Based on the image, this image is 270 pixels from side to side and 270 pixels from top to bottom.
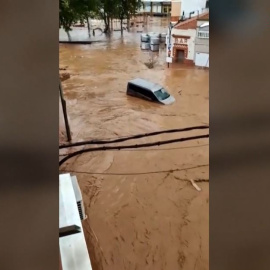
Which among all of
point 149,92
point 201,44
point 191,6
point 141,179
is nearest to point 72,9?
point 149,92

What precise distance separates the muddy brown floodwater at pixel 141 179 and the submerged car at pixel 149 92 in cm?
13

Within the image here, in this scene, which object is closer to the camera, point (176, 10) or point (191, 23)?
point (191, 23)

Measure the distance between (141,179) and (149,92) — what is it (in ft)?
8.21

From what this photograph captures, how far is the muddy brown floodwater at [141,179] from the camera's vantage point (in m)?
2.77

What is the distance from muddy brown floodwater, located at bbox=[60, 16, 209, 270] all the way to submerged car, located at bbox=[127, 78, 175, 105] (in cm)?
13

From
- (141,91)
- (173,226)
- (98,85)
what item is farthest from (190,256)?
(98,85)

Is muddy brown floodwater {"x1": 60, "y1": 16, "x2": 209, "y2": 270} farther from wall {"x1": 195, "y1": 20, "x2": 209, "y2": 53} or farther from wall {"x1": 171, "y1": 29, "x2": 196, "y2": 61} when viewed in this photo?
wall {"x1": 171, "y1": 29, "x2": 196, "y2": 61}

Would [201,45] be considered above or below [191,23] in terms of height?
below

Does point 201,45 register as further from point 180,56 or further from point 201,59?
point 180,56

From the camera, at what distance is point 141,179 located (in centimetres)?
373

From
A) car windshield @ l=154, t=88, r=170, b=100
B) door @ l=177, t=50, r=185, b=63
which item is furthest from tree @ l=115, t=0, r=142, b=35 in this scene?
car windshield @ l=154, t=88, r=170, b=100

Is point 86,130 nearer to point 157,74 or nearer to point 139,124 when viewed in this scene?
point 139,124
